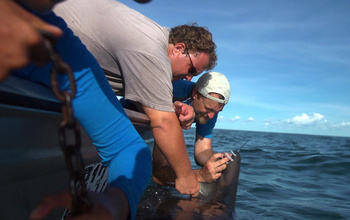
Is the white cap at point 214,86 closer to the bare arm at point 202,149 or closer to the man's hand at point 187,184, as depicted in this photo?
the bare arm at point 202,149

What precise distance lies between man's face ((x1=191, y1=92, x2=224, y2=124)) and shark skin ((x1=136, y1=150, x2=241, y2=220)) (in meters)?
0.67

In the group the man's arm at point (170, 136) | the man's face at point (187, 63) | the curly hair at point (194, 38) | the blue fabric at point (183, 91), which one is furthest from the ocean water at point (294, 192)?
the curly hair at point (194, 38)

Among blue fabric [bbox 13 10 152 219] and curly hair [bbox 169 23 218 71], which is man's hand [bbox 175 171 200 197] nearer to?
curly hair [bbox 169 23 218 71]

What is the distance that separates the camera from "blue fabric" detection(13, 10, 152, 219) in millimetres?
1065

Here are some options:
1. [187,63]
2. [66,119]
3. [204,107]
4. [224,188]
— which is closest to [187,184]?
[224,188]

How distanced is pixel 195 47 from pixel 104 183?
5.09 feet

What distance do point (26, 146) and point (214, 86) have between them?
2423 millimetres

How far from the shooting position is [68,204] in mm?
705

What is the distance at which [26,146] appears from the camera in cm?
118

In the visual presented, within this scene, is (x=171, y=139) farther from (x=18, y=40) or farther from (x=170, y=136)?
(x=18, y=40)

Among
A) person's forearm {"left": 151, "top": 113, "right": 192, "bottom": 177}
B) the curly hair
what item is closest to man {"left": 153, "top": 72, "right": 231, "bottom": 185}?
the curly hair

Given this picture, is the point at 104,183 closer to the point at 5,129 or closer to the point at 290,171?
the point at 5,129

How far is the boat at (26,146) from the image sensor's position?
1.05m

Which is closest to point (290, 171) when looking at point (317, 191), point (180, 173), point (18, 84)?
point (317, 191)
